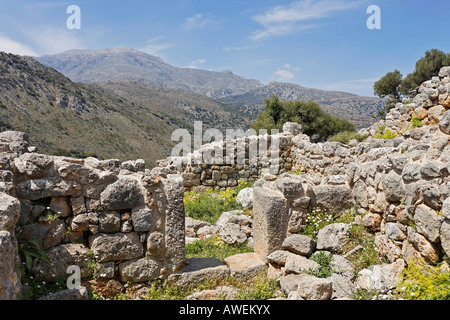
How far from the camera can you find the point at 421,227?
355 cm

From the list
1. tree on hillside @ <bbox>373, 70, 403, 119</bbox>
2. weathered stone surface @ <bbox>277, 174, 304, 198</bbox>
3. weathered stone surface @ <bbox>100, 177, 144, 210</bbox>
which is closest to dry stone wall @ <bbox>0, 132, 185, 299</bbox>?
weathered stone surface @ <bbox>100, 177, 144, 210</bbox>

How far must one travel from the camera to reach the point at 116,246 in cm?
392

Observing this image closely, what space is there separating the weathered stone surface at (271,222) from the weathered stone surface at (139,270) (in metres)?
1.76

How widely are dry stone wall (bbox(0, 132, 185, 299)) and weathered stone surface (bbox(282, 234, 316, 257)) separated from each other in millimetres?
1697

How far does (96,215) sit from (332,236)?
351 centimetres

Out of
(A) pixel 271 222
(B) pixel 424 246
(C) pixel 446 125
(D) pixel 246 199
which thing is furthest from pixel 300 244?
(D) pixel 246 199

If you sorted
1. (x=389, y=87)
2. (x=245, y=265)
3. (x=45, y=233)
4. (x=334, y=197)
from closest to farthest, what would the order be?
(x=45, y=233) → (x=245, y=265) → (x=334, y=197) → (x=389, y=87)

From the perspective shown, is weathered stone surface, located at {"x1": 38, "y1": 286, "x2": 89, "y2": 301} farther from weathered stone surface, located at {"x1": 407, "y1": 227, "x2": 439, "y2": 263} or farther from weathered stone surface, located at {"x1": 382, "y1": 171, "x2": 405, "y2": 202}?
weathered stone surface, located at {"x1": 382, "y1": 171, "x2": 405, "y2": 202}

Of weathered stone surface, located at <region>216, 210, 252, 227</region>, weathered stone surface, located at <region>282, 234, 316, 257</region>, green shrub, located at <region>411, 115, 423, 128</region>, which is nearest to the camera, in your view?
weathered stone surface, located at <region>282, 234, 316, 257</region>

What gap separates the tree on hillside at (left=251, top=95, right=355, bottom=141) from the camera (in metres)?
21.3

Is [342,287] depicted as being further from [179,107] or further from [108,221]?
[179,107]

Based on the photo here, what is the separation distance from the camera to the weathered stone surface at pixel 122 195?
3.90 m

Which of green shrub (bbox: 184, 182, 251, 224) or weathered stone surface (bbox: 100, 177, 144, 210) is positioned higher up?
weathered stone surface (bbox: 100, 177, 144, 210)
